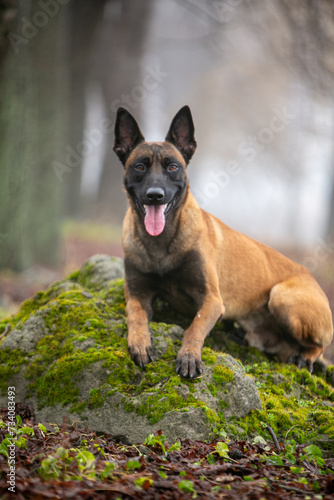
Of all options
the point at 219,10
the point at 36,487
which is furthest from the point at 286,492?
the point at 219,10

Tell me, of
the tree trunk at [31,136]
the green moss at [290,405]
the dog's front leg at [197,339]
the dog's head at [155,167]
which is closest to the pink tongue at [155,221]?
the dog's head at [155,167]

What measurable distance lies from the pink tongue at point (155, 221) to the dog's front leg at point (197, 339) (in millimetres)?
810

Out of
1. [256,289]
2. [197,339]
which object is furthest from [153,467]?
[256,289]

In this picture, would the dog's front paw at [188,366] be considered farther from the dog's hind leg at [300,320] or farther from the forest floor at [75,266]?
the forest floor at [75,266]

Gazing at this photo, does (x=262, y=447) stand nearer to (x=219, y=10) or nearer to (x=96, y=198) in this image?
(x=219, y=10)

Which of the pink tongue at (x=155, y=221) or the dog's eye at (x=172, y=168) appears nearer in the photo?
the pink tongue at (x=155, y=221)

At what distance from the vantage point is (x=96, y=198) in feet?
63.1

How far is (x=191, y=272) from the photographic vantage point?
172 inches

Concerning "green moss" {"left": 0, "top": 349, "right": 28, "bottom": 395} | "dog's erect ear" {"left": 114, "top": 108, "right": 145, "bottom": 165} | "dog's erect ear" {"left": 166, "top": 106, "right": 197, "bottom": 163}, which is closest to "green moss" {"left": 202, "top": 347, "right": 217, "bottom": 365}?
"green moss" {"left": 0, "top": 349, "right": 28, "bottom": 395}

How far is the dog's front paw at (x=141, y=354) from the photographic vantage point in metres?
3.71

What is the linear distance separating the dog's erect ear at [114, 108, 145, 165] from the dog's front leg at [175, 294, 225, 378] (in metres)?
1.70

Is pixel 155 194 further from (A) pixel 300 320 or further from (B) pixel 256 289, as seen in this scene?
(A) pixel 300 320

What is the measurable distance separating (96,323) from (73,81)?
50.4ft

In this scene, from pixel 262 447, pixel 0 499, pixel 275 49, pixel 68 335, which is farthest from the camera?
pixel 275 49
